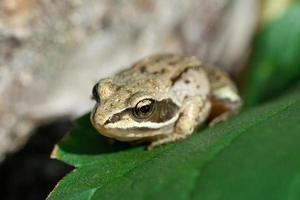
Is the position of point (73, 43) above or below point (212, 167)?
above

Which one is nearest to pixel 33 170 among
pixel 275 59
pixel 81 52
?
pixel 81 52

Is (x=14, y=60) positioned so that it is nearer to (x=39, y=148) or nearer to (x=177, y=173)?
(x=39, y=148)

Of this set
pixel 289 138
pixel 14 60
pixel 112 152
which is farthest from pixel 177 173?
pixel 14 60

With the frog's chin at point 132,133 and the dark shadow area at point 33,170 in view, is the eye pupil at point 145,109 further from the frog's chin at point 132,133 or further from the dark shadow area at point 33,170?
the dark shadow area at point 33,170

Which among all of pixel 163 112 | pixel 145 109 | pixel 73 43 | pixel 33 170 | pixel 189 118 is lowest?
pixel 33 170

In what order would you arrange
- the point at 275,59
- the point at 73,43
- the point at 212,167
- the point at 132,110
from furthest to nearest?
the point at 275,59, the point at 73,43, the point at 132,110, the point at 212,167

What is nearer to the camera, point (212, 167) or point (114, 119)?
point (212, 167)

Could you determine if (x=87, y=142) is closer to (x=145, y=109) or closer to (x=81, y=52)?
(x=145, y=109)

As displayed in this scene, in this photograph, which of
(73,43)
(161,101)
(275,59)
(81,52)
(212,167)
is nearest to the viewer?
(212,167)
